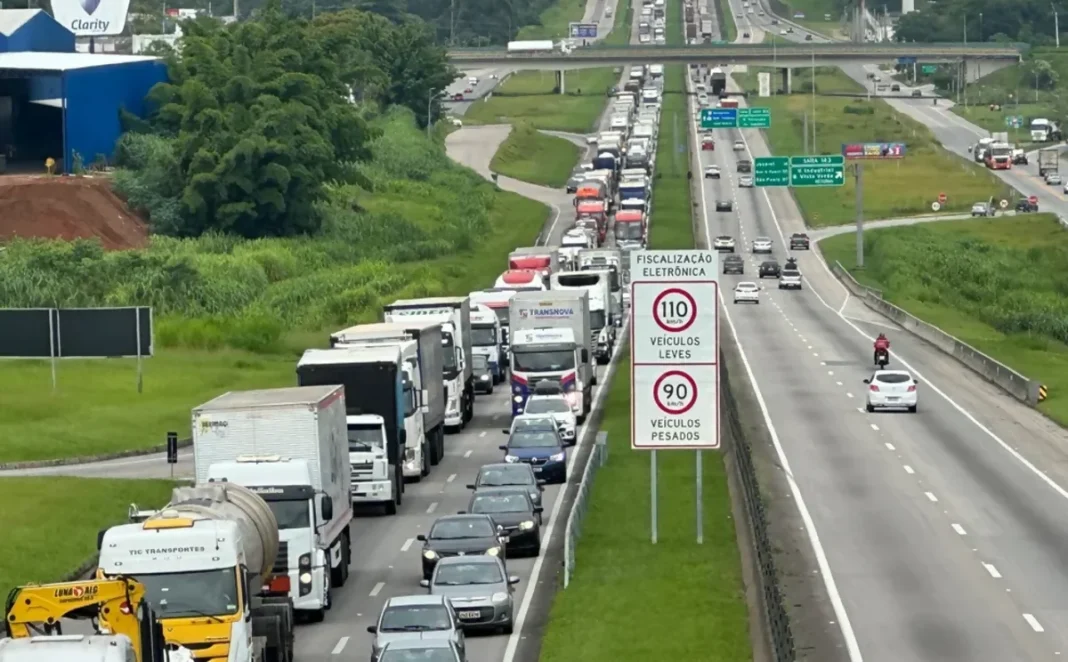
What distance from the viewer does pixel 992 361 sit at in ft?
232

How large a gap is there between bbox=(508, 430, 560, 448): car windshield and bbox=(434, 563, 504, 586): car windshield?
661 inches

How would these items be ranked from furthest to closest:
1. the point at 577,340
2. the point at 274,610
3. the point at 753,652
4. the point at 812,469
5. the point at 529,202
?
the point at 529,202, the point at 577,340, the point at 812,469, the point at 753,652, the point at 274,610

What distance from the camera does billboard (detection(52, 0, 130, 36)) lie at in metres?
131

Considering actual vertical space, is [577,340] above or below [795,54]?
below

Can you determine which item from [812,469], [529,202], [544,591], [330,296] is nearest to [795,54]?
[529,202]

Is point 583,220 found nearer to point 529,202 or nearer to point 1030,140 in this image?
point 529,202

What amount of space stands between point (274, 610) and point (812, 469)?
23.4m

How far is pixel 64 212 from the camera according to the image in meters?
95.4

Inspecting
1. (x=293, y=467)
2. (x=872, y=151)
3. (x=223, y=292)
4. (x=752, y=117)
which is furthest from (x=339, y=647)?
(x=752, y=117)

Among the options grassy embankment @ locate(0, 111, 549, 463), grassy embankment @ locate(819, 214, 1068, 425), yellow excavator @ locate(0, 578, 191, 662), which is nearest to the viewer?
yellow excavator @ locate(0, 578, 191, 662)

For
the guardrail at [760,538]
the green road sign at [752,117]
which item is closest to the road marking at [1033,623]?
the guardrail at [760,538]

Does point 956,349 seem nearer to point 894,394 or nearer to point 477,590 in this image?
point 894,394

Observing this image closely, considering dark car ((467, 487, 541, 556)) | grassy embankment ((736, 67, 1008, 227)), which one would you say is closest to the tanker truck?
dark car ((467, 487, 541, 556))

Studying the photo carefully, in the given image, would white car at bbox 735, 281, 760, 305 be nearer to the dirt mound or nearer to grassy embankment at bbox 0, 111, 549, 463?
grassy embankment at bbox 0, 111, 549, 463
